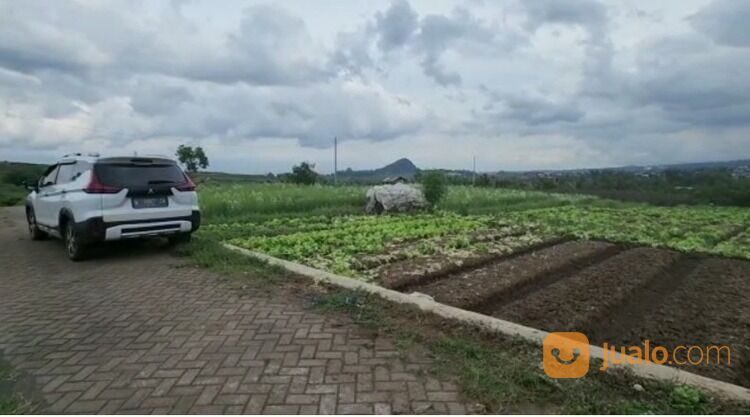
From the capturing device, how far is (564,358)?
10.2 ft

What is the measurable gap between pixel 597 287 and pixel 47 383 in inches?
242

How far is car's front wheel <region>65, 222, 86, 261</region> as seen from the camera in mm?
6564

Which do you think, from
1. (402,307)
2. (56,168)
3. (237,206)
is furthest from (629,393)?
(237,206)

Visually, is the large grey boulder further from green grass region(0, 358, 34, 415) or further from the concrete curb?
green grass region(0, 358, 34, 415)

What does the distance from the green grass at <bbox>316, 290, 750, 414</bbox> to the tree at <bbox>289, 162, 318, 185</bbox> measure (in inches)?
1316

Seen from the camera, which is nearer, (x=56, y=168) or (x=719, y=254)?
(x=56, y=168)

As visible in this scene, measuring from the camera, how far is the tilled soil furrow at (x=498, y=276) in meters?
5.27

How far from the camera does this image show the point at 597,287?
19.1ft

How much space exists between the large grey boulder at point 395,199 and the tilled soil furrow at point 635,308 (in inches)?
379

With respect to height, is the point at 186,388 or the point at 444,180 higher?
the point at 444,180

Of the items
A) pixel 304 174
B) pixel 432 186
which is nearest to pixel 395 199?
pixel 432 186

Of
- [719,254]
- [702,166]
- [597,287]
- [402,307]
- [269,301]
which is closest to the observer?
[402,307]

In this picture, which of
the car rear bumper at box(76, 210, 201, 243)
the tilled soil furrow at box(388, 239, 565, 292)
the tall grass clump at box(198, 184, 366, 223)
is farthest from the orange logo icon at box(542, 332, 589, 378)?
the tall grass clump at box(198, 184, 366, 223)

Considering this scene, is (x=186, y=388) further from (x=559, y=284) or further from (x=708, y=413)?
(x=559, y=284)
